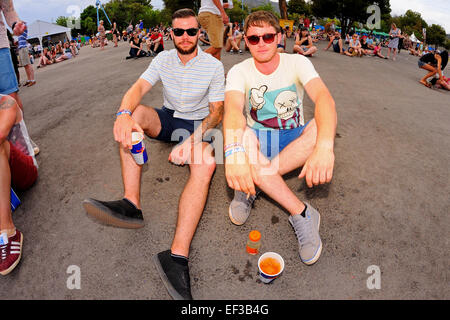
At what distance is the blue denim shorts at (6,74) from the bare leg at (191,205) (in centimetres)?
286

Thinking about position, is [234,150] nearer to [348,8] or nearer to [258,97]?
[258,97]

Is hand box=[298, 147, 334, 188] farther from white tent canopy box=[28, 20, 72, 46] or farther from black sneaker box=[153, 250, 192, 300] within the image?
white tent canopy box=[28, 20, 72, 46]

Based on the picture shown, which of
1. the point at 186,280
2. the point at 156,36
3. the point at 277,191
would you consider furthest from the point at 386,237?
the point at 156,36

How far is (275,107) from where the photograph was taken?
2652mm

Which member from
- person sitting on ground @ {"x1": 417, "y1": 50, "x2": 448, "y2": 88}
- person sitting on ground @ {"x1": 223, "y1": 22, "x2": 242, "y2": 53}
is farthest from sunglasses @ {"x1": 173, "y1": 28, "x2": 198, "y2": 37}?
person sitting on ground @ {"x1": 417, "y1": 50, "x2": 448, "y2": 88}

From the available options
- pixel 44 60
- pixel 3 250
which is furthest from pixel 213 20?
pixel 44 60

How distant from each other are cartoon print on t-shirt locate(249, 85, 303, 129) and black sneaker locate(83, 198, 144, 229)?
157cm

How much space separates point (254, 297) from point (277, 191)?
0.89m

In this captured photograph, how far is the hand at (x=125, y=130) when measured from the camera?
2.36 meters

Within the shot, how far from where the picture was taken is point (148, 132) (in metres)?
2.90

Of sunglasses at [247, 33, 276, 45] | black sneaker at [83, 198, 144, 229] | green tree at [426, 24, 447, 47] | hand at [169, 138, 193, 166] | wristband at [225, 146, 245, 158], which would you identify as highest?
green tree at [426, 24, 447, 47]

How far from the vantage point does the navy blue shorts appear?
10.0 feet

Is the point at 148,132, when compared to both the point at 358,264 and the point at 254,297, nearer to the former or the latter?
the point at 254,297

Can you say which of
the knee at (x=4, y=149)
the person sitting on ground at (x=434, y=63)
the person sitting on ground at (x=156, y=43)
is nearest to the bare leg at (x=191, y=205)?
the knee at (x=4, y=149)
